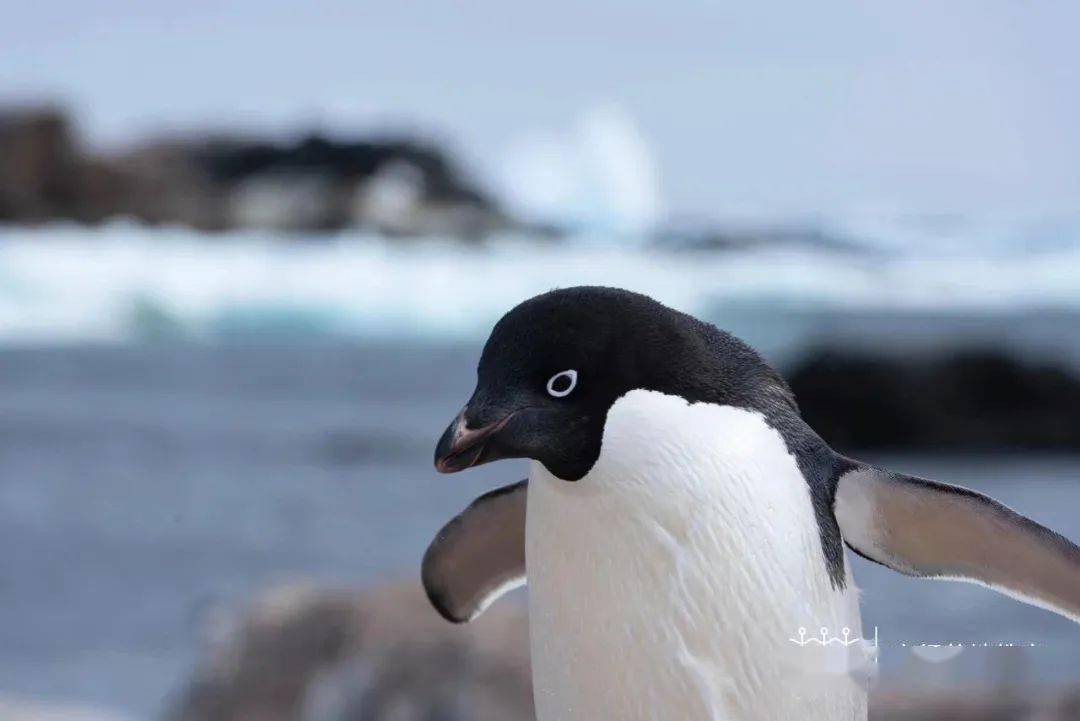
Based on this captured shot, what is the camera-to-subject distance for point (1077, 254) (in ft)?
16.1

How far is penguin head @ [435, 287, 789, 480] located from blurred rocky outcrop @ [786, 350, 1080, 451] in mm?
4257

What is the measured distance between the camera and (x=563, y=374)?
0.81 m

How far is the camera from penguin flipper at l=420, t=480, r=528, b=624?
1.03 m

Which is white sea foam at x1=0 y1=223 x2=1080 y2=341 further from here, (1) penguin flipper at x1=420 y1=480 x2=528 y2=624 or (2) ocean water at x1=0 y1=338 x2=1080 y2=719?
(1) penguin flipper at x1=420 y1=480 x2=528 y2=624

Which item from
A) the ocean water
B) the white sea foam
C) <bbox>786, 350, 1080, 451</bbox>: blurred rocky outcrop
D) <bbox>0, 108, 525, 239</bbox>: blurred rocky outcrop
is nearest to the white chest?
the ocean water

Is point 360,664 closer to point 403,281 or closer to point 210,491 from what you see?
point 210,491

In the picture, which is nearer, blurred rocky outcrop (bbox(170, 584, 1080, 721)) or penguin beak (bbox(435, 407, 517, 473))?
penguin beak (bbox(435, 407, 517, 473))

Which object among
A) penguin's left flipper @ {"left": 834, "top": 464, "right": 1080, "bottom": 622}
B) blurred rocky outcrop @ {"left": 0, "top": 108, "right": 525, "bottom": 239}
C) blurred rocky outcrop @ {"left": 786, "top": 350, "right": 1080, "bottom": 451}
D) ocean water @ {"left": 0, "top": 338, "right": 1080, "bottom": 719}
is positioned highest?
blurred rocky outcrop @ {"left": 0, "top": 108, "right": 525, "bottom": 239}

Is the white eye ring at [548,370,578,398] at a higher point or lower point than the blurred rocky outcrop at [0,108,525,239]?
lower

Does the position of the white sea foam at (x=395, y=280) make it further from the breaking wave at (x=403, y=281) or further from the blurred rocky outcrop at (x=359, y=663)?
the blurred rocky outcrop at (x=359, y=663)

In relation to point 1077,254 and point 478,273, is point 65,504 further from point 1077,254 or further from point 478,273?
point 1077,254

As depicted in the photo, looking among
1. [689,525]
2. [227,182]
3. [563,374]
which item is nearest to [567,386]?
[563,374]

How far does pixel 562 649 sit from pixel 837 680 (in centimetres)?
18
